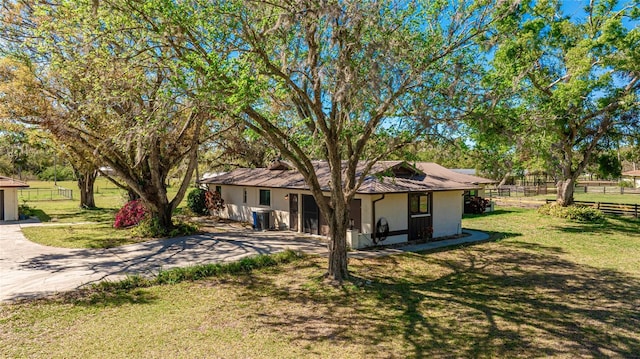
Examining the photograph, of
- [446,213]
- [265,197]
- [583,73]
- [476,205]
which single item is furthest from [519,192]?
[265,197]

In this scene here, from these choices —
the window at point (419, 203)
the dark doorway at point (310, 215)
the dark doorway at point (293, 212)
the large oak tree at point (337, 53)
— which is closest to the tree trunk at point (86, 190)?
the dark doorway at point (293, 212)

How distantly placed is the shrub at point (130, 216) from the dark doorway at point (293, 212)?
7.25 m

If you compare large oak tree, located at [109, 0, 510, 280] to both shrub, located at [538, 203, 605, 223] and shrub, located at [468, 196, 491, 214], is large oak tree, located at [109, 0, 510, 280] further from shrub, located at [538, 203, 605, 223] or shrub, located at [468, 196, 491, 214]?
shrub, located at [468, 196, 491, 214]

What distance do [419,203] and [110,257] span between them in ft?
38.3

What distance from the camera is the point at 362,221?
14633 mm

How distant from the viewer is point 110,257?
12625 mm

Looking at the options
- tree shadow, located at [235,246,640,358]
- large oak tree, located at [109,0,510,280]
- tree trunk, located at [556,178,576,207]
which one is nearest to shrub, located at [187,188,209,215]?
tree shadow, located at [235,246,640,358]

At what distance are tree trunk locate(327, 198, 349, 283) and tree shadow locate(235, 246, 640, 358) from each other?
0.39m

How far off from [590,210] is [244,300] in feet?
72.6

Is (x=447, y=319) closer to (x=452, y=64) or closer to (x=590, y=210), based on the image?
(x=452, y=64)

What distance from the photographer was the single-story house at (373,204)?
47.5 feet

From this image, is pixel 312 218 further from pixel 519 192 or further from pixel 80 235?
pixel 519 192

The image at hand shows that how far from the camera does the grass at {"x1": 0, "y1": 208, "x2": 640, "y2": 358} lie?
6285 millimetres

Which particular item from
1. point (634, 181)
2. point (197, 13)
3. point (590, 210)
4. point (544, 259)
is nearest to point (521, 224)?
point (590, 210)
